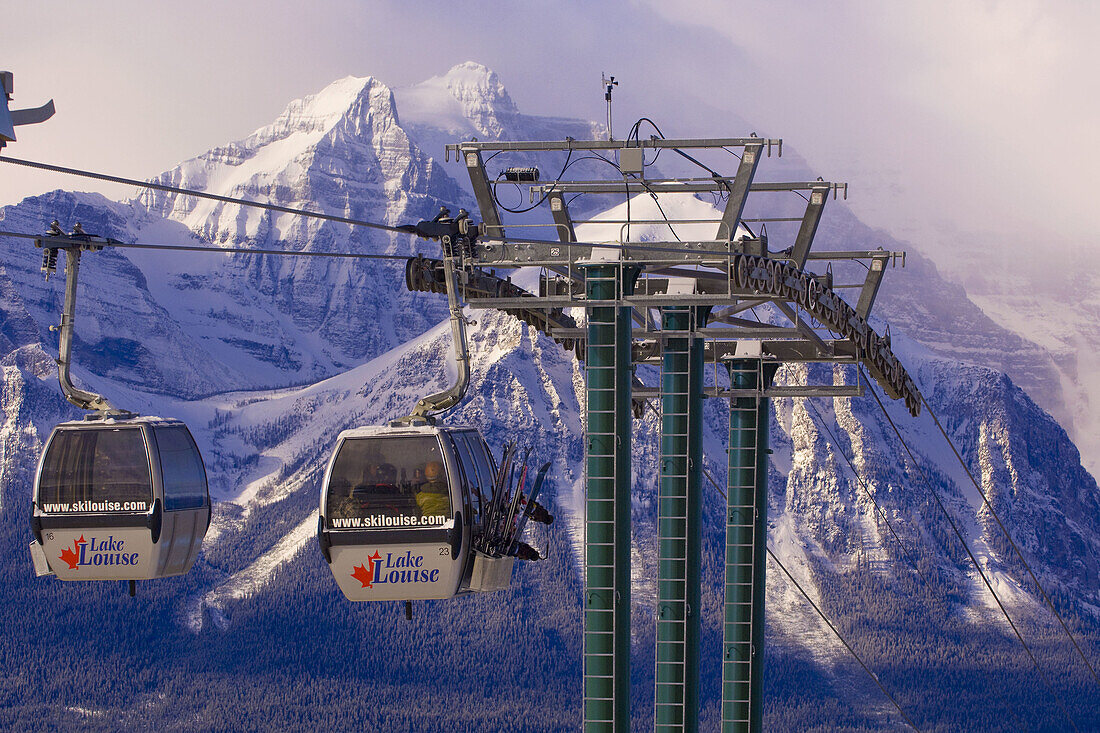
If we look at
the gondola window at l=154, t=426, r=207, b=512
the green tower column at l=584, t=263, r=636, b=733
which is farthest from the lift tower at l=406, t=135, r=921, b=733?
the gondola window at l=154, t=426, r=207, b=512

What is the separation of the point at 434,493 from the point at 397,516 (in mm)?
619

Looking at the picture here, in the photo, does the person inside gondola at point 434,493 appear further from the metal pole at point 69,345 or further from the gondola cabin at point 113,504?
the metal pole at point 69,345

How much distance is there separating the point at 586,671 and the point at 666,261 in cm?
604

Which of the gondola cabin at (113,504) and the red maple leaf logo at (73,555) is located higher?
the gondola cabin at (113,504)

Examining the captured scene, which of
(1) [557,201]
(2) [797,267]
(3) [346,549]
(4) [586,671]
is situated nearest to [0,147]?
(3) [346,549]

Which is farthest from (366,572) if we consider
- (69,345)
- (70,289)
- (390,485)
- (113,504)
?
(70,289)

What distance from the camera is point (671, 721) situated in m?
34.4

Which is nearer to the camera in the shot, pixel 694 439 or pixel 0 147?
pixel 0 147

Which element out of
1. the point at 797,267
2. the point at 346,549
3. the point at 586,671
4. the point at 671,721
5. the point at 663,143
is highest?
the point at 663,143

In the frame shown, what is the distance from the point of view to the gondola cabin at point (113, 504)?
30875mm

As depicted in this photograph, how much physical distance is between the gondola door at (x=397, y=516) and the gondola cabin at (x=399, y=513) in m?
0.01

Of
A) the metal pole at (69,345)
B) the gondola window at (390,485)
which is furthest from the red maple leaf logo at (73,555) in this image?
the gondola window at (390,485)

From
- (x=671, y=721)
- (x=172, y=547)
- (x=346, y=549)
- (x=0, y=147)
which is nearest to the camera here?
(x=0, y=147)

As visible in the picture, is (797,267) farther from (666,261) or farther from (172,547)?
(172,547)
